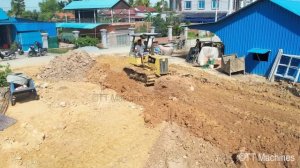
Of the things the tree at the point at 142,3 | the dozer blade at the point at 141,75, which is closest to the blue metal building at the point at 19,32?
the dozer blade at the point at 141,75

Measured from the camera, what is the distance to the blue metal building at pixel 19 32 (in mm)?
29344

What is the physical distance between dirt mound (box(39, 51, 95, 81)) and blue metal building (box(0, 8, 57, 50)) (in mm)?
11803

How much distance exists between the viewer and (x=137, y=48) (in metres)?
17.4

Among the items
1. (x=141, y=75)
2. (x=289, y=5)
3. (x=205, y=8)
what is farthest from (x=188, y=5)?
→ (x=141, y=75)

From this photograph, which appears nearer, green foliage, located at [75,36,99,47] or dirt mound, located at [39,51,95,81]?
dirt mound, located at [39,51,95,81]

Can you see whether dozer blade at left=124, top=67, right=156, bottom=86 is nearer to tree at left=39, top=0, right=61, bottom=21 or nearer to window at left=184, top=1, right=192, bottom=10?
window at left=184, top=1, right=192, bottom=10

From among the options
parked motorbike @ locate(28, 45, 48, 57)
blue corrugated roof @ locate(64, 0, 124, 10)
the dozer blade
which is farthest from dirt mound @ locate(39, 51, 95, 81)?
blue corrugated roof @ locate(64, 0, 124, 10)

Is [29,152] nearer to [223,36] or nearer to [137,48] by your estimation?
[137,48]

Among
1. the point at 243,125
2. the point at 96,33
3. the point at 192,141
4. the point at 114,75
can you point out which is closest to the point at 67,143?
the point at 192,141

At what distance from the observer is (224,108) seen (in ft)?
42.8

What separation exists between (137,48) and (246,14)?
278 inches

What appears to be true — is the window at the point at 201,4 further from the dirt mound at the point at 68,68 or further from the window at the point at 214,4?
the dirt mound at the point at 68,68

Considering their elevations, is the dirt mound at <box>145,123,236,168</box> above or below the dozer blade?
below

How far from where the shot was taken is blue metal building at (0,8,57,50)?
2934 centimetres
